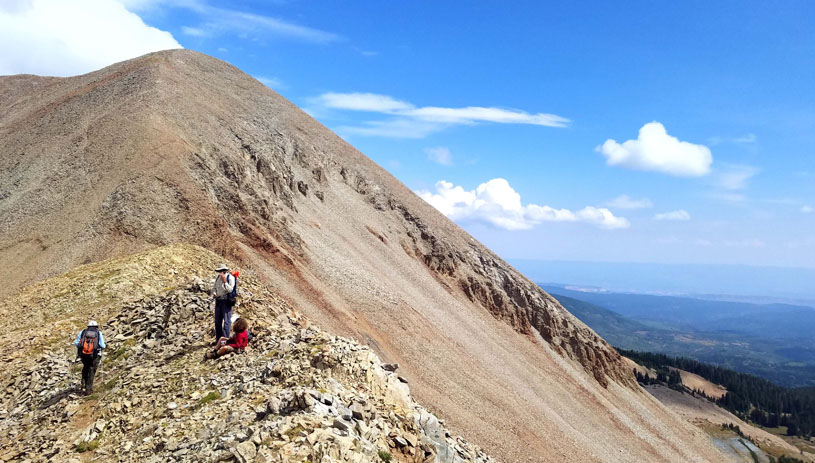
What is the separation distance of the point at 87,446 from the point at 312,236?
117ft

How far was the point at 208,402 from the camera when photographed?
13164 millimetres

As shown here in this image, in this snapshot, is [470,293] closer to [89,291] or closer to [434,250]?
[434,250]

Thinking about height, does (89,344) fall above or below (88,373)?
above

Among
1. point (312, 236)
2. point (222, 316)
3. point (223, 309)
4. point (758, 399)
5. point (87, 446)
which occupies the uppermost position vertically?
point (312, 236)

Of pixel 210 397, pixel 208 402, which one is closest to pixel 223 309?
pixel 210 397

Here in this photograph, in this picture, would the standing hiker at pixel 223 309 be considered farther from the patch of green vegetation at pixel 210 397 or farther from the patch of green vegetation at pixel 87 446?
the patch of green vegetation at pixel 87 446

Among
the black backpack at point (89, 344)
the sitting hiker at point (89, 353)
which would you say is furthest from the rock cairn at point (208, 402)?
the black backpack at point (89, 344)

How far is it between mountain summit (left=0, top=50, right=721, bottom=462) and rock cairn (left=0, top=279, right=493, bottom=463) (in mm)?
15924

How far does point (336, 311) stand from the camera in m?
36.2

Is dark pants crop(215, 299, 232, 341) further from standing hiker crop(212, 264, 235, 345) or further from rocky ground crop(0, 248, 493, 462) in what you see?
rocky ground crop(0, 248, 493, 462)

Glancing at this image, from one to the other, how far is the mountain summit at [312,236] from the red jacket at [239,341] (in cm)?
1760

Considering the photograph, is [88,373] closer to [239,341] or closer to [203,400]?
[239,341]

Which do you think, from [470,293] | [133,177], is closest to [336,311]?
[133,177]

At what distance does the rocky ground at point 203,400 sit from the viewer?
10.7 m
